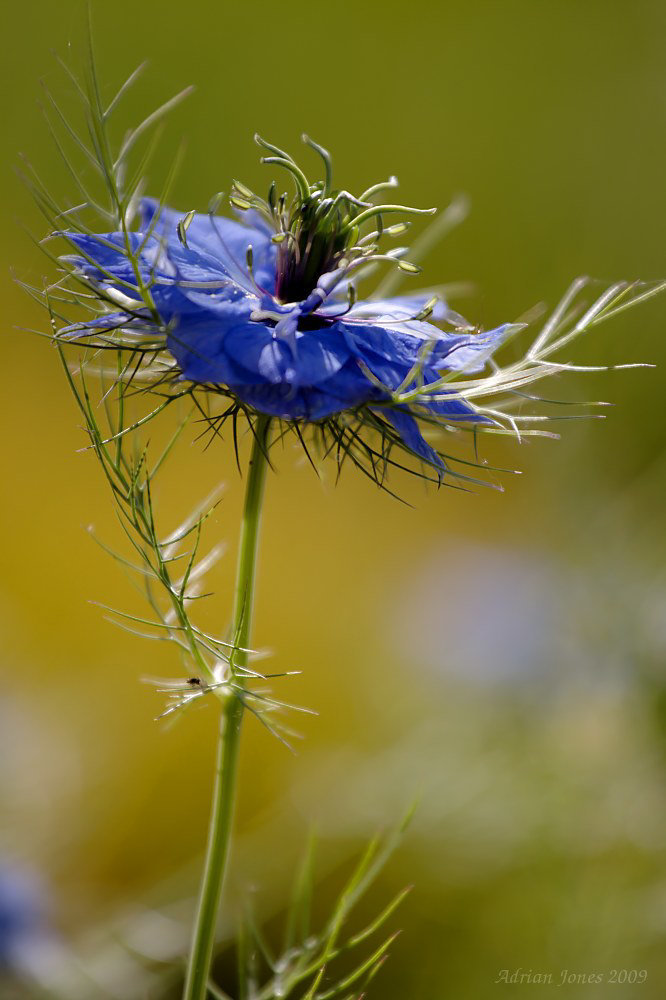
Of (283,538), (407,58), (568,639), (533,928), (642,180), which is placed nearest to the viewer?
(533,928)

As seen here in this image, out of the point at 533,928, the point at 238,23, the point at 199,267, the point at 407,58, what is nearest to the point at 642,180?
the point at 407,58

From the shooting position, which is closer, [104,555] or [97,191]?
[104,555]

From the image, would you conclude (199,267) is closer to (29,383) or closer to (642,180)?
(29,383)

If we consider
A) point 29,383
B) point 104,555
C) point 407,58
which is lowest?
point 104,555

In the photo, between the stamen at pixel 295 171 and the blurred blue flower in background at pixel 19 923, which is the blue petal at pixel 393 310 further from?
the blurred blue flower in background at pixel 19 923

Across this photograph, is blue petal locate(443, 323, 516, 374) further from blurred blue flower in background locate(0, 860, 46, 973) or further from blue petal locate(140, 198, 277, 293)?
blurred blue flower in background locate(0, 860, 46, 973)

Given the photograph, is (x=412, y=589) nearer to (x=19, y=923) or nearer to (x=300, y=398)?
(x=19, y=923)

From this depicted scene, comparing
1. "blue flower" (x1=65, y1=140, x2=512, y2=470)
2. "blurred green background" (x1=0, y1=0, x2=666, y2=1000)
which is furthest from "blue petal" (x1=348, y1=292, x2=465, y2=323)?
"blurred green background" (x1=0, y1=0, x2=666, y2=1000)

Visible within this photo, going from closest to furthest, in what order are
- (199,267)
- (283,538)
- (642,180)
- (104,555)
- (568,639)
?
(199,267)
(568,639)
(104,555)
(283,538)
(642,180)
